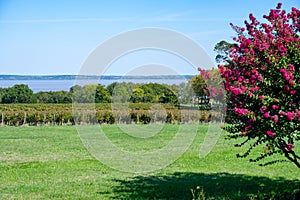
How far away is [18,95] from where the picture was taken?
49062mm

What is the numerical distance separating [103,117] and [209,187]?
26784 millimetres

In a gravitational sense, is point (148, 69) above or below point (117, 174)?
above

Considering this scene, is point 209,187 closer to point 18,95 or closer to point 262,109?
point 262,109

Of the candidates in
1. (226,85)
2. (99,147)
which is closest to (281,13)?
(226,85)

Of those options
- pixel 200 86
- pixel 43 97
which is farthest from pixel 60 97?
pixel 200 86

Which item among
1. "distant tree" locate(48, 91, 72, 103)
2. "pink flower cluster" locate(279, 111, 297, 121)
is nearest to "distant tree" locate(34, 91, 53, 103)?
"distant tree" locate(48, 91, 72, 103)

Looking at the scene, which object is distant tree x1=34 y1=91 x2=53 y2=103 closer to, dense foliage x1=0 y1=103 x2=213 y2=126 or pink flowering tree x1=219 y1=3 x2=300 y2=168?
dense foliage x1=0 y1=103 x2=213 y2=126

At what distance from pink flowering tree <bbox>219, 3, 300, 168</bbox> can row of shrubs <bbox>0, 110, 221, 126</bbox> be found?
2638 centimetres

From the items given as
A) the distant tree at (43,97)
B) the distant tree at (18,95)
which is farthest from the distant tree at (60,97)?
the distant tree at (18,95)

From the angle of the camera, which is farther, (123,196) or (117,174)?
(117,174)

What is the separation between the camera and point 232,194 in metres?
7.47

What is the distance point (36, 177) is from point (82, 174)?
1.13 m

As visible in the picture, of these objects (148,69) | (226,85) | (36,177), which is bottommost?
(36,177)

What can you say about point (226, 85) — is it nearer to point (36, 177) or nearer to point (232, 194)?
point (232, 194)
